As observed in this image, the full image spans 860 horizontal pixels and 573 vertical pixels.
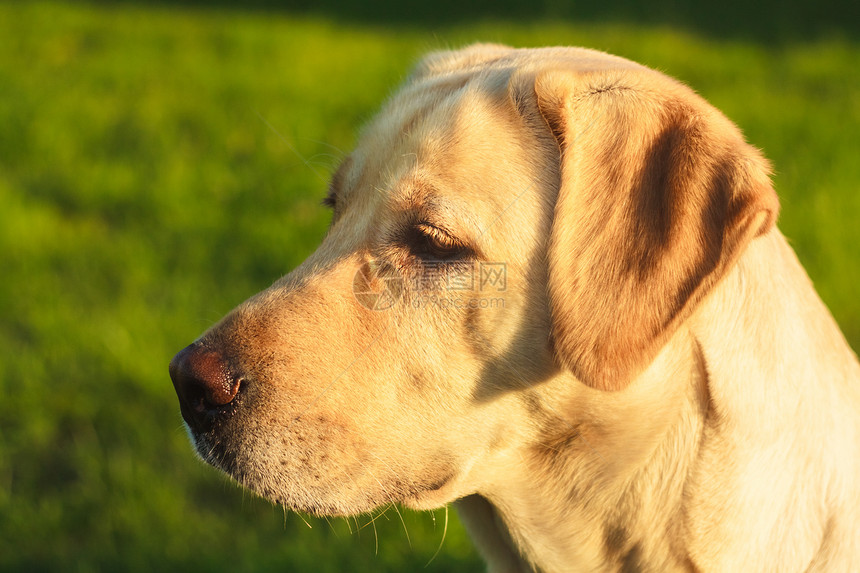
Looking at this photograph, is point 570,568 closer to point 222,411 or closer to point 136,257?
point 222,411

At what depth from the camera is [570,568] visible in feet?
9.11

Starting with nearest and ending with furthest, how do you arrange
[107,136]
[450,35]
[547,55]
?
[547,55] → [107,136] → [450,35]

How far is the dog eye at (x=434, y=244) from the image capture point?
258 cm

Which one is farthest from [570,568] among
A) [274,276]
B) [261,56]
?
[261,56]

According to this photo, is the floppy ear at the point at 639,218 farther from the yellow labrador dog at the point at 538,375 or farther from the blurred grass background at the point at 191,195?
the blurred grass background at the point at 191,195

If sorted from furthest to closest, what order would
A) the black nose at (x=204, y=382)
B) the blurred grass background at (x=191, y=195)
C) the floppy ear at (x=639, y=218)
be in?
the blurred grass background at (x=191, y=195)
the black nose at (x=204, y=382)
the floppy ear at (x=639, y=218)

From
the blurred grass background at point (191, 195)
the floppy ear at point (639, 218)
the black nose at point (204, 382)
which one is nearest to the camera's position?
the floppy ear at point (639, 218)

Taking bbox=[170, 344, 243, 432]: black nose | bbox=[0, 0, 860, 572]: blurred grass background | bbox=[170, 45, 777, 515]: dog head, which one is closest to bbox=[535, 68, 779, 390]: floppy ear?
bbox=[170, 45, 777, 515]: dog head

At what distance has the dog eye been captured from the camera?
8.45ft

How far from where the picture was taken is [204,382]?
2.53m

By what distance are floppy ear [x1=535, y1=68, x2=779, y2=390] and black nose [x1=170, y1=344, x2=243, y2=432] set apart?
3.02ft

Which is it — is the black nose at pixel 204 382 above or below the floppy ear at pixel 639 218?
below

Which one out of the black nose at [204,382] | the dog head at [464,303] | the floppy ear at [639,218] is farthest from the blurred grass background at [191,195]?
the floppy ear at [639,218]

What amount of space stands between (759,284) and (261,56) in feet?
29.4
